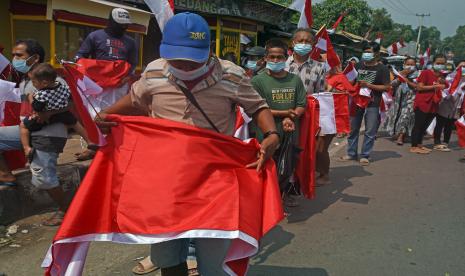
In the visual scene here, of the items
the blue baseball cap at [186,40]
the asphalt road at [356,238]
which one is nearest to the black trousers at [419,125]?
the asphalt road at [356,238]

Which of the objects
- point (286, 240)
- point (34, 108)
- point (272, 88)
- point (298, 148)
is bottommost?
point (286, 240)

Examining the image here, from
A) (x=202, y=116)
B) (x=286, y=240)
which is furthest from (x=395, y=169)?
(x=202, y=116)

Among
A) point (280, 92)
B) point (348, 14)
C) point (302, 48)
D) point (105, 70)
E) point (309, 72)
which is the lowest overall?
point (280, 92)

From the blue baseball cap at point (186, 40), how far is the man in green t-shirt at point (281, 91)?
2.10 meters

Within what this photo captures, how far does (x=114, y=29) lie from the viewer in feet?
18.1

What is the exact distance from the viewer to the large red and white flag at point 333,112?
5363mm

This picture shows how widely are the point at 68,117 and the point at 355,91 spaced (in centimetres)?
454

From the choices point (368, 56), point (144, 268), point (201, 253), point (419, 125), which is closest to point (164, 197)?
point (201, 253)

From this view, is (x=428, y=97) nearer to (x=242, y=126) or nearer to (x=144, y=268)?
(x=242, y=126)

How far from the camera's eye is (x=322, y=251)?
3949 mm

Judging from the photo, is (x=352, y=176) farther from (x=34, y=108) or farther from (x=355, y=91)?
(x=34, y=108)

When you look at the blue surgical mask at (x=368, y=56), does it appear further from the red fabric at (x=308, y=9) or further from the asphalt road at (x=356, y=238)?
the red fabric at (x=308, y=9)

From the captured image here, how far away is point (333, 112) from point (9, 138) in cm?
349

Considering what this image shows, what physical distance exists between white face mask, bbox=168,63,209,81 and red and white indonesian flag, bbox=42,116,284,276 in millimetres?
246
